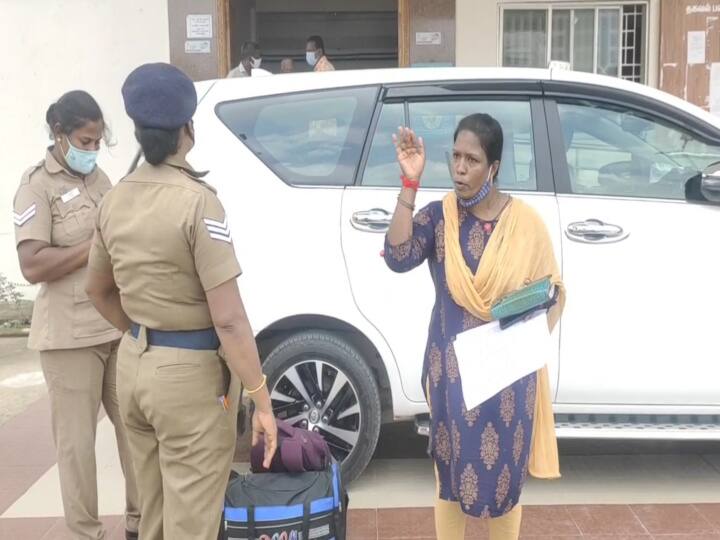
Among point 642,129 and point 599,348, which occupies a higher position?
point 642,129

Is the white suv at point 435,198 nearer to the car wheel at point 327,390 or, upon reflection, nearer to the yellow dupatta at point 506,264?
the car wheel at point 327,390

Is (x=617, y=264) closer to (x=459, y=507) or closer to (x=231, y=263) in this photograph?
(x=459, y=507)

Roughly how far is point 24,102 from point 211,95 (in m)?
4.77

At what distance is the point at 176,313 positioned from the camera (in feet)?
7.86

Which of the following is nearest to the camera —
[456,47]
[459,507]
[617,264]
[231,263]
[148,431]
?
[231,263]

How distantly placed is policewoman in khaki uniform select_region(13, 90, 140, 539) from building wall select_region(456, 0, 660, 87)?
5414 mm

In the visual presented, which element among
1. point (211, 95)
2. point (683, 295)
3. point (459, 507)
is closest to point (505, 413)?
point (459, 507)

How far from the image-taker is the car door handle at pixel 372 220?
154 inches

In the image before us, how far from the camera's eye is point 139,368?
2.45 meters

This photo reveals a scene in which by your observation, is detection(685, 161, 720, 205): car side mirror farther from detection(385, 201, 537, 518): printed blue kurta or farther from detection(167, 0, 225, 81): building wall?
detection(167, 0, 225, 81): building wall

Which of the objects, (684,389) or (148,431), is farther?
(684,389)

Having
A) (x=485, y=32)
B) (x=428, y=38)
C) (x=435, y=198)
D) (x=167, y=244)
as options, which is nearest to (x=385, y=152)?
(x=435, y=198)

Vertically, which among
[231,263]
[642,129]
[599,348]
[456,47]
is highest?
[456,47]

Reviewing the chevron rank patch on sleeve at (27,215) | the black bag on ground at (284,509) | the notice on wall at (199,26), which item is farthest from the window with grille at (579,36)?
the black bag on ground at (284,509)
